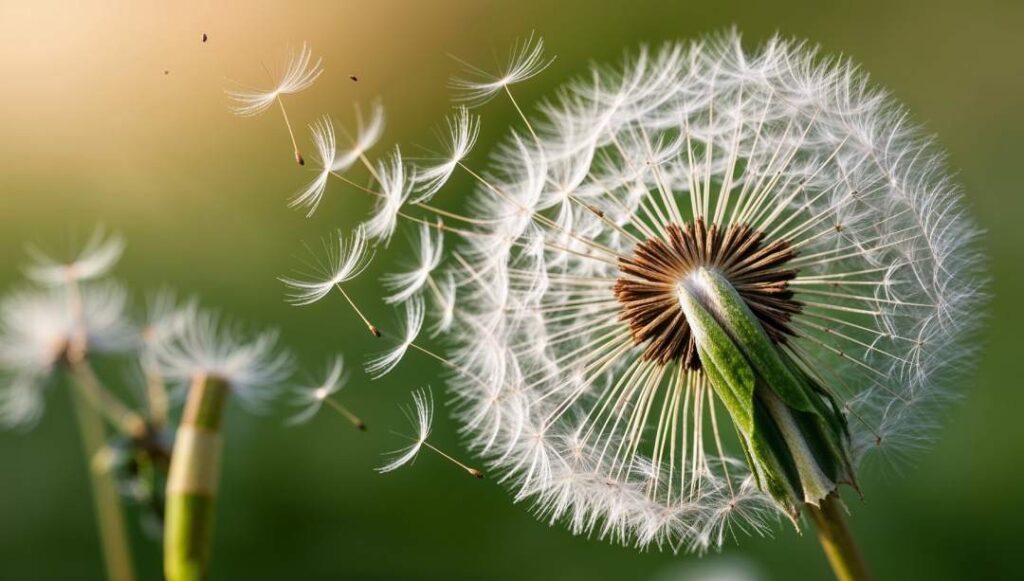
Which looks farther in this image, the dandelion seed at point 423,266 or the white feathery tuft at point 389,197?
the dandelion seed at point 423,266

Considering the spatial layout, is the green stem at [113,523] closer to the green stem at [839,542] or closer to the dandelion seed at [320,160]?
the dandelion seed at [320,160]

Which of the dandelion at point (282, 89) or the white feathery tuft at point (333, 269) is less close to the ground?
the dandelion at point (282, 89)

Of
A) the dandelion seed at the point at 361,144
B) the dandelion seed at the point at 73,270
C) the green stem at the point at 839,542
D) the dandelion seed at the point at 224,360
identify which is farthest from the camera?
the dandelion seed at the point at 73,270

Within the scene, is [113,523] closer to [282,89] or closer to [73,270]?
[73,270]

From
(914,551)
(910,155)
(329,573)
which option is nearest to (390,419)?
(329,573)

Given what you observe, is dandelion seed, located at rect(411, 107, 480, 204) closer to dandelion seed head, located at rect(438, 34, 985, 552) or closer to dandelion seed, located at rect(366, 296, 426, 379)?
dandelion seed head, located at rect(438, 34, 985, 552)

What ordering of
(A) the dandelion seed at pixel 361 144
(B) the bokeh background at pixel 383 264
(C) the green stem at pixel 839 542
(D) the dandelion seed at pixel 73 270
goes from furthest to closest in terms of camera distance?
1. (B) the bokeh background at pixel 383 264
2. (D) the dandelion seed at pixel 73 270
3. (A) the dandelion seed at pixel 361 144
4. (C) the green stem at pixel 839 542

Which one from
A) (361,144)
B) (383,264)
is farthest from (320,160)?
(383,264)

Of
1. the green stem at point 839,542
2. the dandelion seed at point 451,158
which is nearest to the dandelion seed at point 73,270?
the dandelion seed at point 451,158
